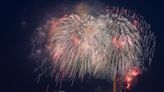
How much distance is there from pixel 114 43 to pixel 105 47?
26.0 inches

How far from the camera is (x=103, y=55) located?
128 feet

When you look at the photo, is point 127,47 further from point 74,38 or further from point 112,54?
point 74,38

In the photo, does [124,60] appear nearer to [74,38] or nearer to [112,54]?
[112,54]

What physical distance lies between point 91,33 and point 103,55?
5.52ft

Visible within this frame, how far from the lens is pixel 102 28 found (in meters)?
38.5

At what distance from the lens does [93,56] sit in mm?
39469

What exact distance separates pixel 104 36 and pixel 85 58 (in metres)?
2.37

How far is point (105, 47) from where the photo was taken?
3891 centimetres

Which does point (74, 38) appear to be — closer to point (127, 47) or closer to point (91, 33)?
point (91, 33)

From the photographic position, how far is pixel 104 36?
38625 mm

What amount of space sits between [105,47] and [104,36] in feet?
2.59

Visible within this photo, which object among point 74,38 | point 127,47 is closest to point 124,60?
point 127,47

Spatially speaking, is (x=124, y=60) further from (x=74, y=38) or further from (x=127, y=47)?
(x=74, y=38)

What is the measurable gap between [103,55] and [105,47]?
0.55 meters
